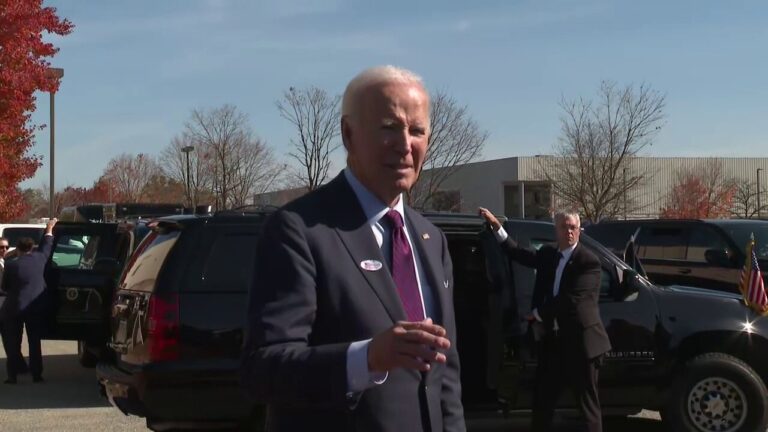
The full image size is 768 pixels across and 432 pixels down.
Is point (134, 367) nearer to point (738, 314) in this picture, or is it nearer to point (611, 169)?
point (738, 314)

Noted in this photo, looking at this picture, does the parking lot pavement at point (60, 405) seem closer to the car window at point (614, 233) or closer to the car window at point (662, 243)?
the car window at point (614, 233)

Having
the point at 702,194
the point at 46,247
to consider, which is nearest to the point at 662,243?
the point at 46,247

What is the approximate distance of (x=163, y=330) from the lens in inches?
Result: 274

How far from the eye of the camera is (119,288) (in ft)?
26.1

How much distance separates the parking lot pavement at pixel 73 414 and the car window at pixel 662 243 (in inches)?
203

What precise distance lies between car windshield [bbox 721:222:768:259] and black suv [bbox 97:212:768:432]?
597 centimetres

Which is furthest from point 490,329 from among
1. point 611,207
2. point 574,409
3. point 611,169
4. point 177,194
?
point 177,194

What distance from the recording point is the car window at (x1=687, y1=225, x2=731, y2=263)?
1407 cm

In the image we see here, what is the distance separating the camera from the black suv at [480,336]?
695cm

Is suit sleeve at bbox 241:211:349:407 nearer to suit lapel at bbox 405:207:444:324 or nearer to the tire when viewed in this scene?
suit lapel at bbox 405:207:444:324

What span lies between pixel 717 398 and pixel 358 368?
6.30 metres

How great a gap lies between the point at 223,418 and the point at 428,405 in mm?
4640

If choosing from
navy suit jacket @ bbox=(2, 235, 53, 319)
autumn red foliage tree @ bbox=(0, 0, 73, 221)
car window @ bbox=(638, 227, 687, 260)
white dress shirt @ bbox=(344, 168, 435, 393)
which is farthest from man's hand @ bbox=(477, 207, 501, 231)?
autumn red foliage tree @ bbox=(0, 0, 73, 221)

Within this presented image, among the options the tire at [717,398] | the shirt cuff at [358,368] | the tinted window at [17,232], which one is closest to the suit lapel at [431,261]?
the shirt cuff at [358,368]
